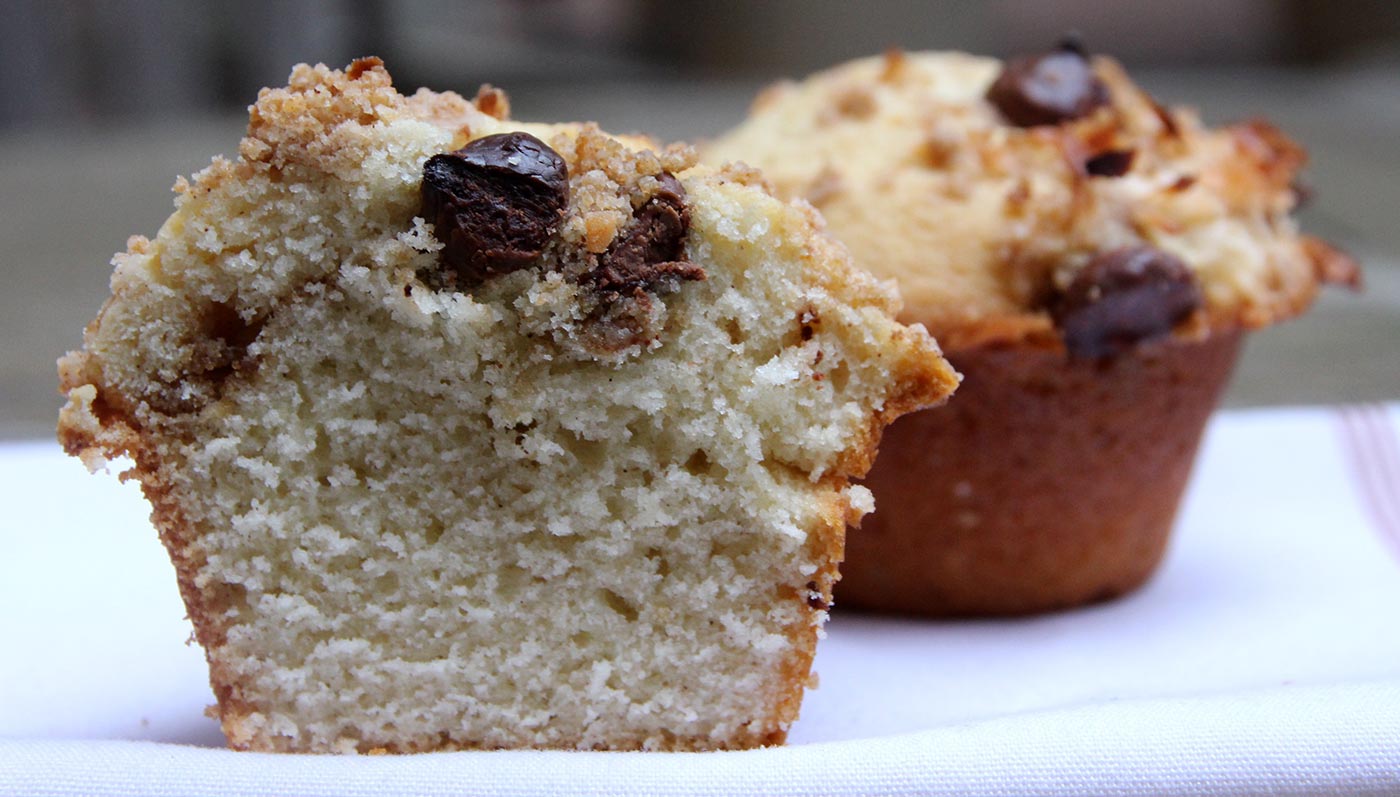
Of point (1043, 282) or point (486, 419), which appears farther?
point (1043, 282)

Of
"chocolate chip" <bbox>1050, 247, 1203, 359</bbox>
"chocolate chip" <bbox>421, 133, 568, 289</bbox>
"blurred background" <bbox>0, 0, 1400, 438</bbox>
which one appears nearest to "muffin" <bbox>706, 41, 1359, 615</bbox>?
"chocolate chip" <bbox>1050, 247, 1203, 359</bbox>

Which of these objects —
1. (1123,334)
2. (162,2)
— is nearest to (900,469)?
(1123,334)

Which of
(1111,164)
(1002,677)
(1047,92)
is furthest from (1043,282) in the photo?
(1002,677)

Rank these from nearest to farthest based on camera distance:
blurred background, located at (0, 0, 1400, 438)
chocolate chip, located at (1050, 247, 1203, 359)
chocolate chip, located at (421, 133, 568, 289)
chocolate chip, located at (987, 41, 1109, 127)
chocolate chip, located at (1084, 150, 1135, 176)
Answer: chocolate chip, located at (421, 133, 568, 289), chocolate chip, located at (1050, 247, 1203, 359), chocolate chip, located at (1084, 150, 1135, 176), chocolate chip, located at (987, 41, 1109, 127), blurred background, located at (0, 0, 1400, 438)

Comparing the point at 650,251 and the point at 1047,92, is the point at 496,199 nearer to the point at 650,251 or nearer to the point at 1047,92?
the point at 650,251

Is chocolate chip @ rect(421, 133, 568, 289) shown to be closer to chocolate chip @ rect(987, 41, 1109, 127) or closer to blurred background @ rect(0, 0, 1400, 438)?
chocolate chip @ rect(987, 41, 1109, 127)

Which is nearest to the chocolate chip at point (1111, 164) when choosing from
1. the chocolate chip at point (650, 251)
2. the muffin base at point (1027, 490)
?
the muffin base at point (1027, 490)
